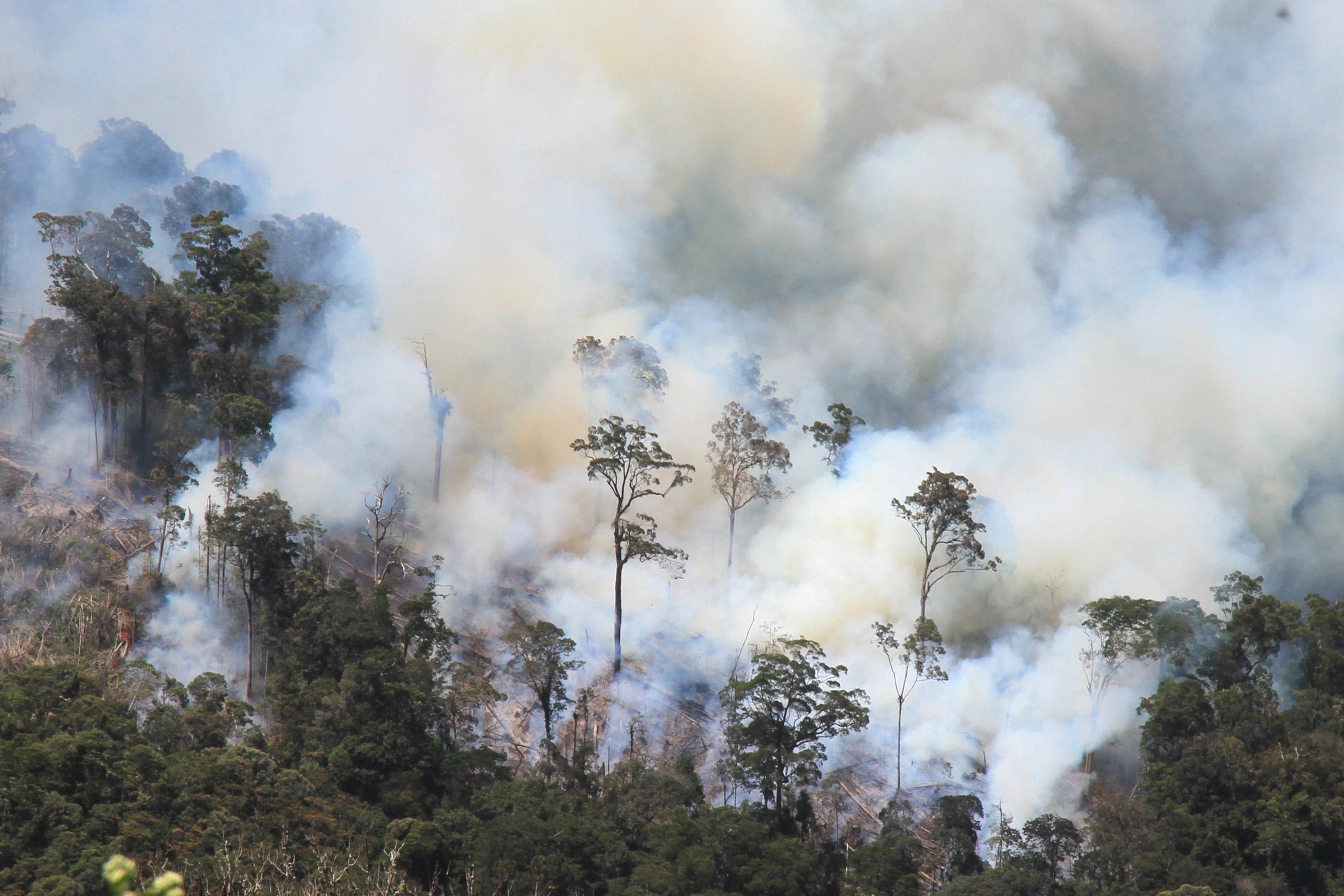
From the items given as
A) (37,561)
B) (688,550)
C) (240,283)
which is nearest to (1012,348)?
(688,550)

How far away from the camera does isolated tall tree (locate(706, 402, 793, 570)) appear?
7706cm

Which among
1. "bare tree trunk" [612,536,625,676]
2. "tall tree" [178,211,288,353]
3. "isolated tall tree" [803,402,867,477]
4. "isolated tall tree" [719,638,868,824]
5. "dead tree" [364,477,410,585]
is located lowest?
"isolated tall tree" [719,638,868,824]

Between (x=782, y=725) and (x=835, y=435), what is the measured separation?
97.3 ft

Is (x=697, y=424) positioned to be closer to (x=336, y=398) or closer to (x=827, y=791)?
(x=336, y=398)

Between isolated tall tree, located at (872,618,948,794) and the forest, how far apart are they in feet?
0.89

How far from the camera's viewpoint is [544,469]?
81.6 m

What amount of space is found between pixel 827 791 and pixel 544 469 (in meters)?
32.1

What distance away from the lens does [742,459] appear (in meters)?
77.7

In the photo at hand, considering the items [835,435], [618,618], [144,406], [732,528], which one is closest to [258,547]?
[144,406]

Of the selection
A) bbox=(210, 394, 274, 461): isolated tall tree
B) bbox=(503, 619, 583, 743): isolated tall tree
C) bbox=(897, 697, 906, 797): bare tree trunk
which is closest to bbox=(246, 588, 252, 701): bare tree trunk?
bbox=(210, 394, 274, 461): isolated tall tree

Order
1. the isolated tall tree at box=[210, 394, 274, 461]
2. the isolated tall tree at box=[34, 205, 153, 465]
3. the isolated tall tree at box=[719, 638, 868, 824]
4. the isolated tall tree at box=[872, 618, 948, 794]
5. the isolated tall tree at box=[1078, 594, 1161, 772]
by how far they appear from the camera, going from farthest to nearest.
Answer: the isolated tall tree at box=[34, 205, 153, 465], the isolated tall tree at box=[210, 394, 274, 461], the isolated tall tree at box=[1078, 594, 1161, 772], the isolated tall tree at box=[872, 618, 948, 794], the isolated tall tree at box=[719, 638, 868, 824]

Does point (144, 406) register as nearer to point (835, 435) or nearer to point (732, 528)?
point (732, 528)

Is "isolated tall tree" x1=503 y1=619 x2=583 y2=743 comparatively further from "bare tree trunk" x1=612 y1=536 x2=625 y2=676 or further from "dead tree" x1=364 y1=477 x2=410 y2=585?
"dead tree" x1=364 y1=477 x2=410 y2=585

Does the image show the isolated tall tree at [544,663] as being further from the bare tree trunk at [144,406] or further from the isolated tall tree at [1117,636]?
the isolated tall tree at [1117,636]
